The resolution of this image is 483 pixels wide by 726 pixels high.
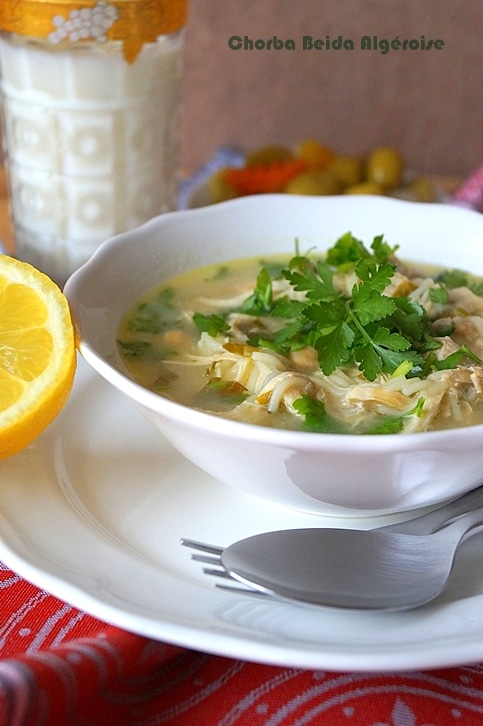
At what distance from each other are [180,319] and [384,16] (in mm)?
2536

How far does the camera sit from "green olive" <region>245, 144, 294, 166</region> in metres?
3.89

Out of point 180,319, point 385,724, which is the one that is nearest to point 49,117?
point 180,319

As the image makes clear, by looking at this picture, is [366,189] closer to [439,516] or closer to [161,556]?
[439,516]

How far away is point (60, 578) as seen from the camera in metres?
1.51

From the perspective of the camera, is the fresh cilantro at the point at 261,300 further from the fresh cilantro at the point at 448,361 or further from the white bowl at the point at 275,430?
the fresh cilantro at the point at 448,361

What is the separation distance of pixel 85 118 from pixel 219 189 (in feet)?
2.85

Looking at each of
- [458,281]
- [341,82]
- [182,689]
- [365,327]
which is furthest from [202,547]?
[341,82]

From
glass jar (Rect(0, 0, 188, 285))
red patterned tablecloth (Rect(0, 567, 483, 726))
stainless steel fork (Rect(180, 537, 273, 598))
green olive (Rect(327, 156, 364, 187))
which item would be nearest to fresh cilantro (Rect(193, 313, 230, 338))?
stainless steel fork (Rect(180, 537, 273, 598))

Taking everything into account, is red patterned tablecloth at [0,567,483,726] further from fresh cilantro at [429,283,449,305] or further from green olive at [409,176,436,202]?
green olive at [409,176,436,202]

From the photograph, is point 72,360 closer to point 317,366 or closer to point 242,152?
point 317,366

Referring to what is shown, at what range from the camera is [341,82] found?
4414mm

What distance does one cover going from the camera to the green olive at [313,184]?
11.7ft

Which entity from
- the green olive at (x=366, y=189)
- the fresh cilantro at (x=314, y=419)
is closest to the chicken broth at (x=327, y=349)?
the fresh cilantro at (x=314, y=419)

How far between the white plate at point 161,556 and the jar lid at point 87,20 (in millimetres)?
1119
